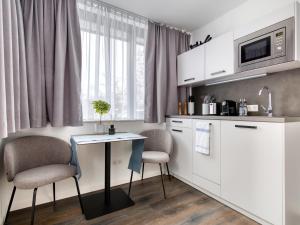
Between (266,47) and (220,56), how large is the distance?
0.53 m

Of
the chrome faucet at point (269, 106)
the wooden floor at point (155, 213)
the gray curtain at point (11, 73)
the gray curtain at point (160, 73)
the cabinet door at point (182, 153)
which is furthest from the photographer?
the gray curtain at point (160, 73)

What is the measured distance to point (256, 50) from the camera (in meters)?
1.82

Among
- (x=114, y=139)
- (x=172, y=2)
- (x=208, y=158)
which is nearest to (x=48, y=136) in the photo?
(x=114, y=139)

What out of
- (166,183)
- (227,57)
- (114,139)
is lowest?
(166,183)

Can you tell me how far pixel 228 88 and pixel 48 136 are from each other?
247cm

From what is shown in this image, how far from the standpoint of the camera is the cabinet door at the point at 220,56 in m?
2.05

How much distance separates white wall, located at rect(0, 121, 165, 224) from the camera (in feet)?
6.07

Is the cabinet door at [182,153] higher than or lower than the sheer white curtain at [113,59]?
lower

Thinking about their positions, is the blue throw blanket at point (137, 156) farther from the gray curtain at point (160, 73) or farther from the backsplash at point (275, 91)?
the backsplash at point (275, 91)

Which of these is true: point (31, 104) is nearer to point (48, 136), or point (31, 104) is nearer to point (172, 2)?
point (48, 136)

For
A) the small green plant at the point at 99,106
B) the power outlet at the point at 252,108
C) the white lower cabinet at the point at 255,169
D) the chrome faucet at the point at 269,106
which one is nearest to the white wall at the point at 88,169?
the small green plant at the point at 99,106

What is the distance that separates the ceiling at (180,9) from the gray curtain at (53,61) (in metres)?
0.68

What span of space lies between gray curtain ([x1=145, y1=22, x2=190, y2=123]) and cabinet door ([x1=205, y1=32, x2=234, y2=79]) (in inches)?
25.4

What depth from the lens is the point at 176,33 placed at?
291 cm
